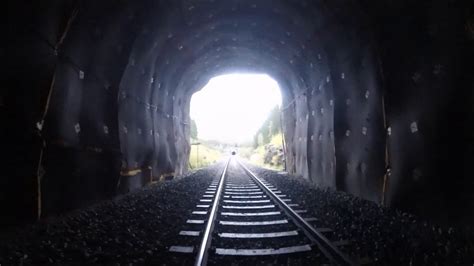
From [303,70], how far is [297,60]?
390 millimetres

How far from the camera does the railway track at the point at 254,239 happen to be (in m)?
3.75

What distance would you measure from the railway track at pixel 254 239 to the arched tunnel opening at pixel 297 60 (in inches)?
75.2

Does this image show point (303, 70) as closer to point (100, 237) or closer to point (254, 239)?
point (254, 239)

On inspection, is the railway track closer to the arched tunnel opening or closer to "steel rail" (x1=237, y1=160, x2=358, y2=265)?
"steel rail" (x1=237, y1=160, x2=358, y2=265)

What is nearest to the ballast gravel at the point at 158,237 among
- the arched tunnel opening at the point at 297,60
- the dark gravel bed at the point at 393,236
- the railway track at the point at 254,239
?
the dark gravel bed at the point at 393,236

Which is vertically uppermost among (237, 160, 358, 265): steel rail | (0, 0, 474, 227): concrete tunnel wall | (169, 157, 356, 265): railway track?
(0, 0, 474, 227): concrete tunnel wall

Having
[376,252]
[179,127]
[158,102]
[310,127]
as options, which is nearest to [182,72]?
[158,102]

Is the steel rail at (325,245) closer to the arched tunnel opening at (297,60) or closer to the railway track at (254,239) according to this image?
the railway track at (254,239)

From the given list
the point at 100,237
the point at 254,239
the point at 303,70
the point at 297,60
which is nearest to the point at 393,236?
the point at 254,239

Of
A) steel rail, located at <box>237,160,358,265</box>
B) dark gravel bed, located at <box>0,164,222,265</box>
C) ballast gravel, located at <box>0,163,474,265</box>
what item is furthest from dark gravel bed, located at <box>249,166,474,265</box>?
dark gravel bed, located at <box>0,164,222,265</box>

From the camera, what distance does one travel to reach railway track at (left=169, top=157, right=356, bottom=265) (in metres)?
3.75

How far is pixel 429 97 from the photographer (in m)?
5.18

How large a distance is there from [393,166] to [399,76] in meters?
1.50

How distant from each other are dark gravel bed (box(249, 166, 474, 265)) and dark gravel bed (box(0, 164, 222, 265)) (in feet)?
7.44
